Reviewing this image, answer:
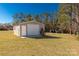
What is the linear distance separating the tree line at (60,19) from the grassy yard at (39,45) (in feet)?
0.43

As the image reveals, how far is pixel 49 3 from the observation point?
6.31 meters

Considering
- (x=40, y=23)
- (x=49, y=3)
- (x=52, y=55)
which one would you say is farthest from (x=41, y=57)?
(x=49, y=3)

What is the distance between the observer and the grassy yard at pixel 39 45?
20.6 feet

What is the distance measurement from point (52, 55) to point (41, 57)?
0.24 meters

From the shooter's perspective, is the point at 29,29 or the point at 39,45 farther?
the point at 29,29

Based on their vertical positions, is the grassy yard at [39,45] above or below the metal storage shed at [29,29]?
below

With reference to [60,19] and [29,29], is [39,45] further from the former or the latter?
[60,19]

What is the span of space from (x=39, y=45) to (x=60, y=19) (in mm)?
719

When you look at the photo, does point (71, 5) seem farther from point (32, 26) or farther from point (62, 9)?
point (32, 26)

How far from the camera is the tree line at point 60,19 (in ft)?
21.1

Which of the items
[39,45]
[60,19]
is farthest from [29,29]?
[60,19]

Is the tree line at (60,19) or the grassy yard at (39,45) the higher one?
the tree line at (60,19)

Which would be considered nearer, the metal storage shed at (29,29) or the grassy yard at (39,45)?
the grassy yard at (39,45)

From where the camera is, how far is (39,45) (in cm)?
637
